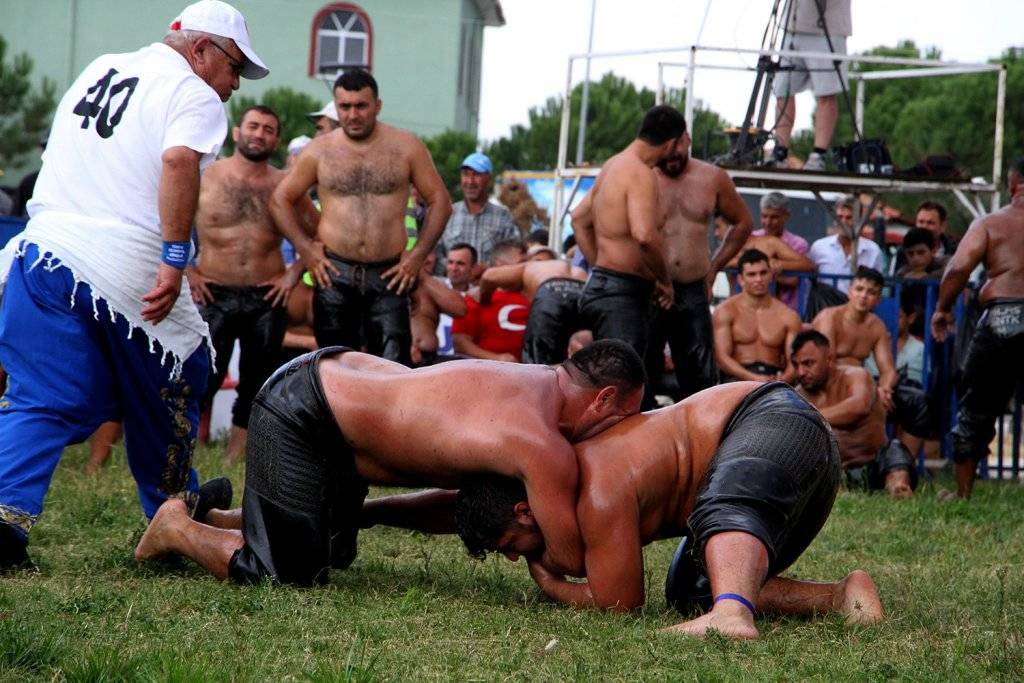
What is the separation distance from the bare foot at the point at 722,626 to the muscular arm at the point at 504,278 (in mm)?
6043

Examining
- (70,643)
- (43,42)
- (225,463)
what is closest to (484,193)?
(225,463)

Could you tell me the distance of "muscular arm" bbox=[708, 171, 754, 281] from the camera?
348 inches

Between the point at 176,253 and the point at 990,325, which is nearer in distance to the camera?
the point at 176,253

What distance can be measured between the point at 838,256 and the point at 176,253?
782cm

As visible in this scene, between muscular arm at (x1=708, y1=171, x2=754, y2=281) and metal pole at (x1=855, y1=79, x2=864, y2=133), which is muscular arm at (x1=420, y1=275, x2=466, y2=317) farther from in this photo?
metal pole at (x1=855, y1=79, x2=864, y2=133)

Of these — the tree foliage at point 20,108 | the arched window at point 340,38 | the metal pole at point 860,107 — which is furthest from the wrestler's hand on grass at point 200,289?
the arched window at point 340,38

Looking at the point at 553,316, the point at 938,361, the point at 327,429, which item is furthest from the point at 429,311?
the point at 327,429

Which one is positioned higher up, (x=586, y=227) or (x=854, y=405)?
(x=586, y=227)

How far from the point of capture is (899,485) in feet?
28.0

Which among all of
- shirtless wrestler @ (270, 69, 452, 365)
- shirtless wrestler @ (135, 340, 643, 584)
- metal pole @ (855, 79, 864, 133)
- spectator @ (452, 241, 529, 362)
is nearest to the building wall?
metal pole @ (855, 79, 864, 133)

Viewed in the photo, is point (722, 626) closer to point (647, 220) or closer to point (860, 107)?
point (647, 220)

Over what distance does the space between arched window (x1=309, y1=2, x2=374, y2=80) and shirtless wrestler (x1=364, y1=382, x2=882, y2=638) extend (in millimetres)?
24162

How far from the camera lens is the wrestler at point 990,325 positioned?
8.25m

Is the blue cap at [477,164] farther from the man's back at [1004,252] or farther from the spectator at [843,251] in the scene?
the man's back at [1004,252]
